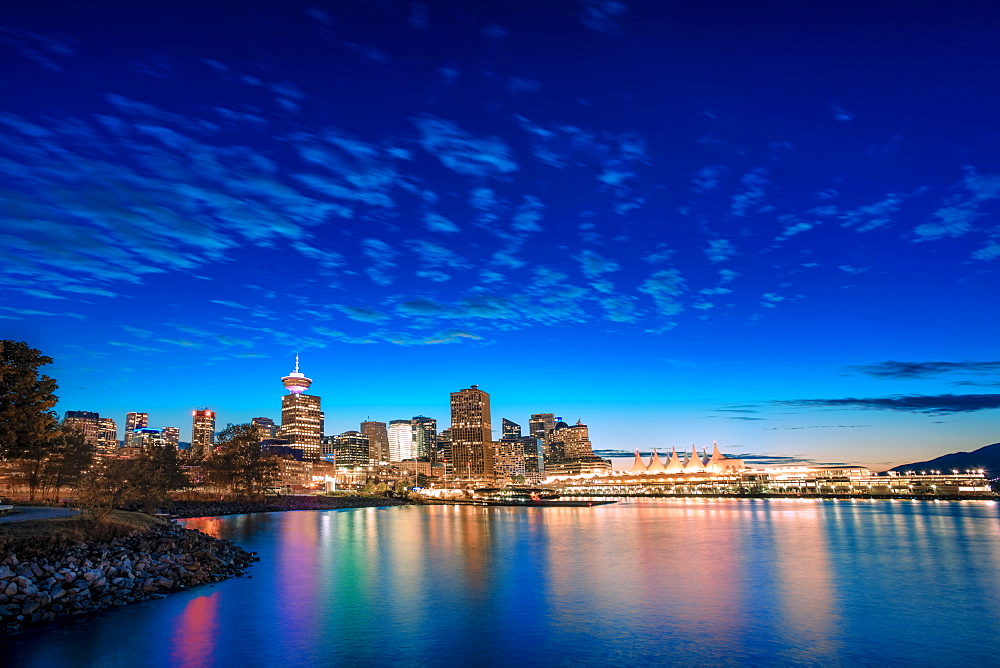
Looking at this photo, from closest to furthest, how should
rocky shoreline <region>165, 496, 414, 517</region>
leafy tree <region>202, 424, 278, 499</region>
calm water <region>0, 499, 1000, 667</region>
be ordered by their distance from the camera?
1. calm water <region>0, 499, 1000, 667</region>
2. rocky shoreline <region>165, 496, 414, 517</region>
3. leafy tree <region>202, 424, 278, 499</region>

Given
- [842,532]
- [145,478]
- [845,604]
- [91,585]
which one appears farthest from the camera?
[145,478]

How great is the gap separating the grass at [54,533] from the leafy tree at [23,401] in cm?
608

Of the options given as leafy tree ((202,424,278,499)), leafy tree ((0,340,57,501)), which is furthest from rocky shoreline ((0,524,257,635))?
leafy tree ((202,424,278,499))

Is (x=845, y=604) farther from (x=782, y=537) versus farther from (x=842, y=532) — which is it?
(x=842, y=532)

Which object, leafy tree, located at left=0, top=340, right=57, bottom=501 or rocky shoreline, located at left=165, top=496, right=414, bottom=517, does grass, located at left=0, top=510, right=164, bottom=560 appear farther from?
rocky shoreline, located at left=165, top=496, right=414, bottom=517

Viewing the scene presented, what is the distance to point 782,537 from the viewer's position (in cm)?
6669

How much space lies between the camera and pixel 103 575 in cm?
2967

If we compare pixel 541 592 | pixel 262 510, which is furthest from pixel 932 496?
pixel 541 592

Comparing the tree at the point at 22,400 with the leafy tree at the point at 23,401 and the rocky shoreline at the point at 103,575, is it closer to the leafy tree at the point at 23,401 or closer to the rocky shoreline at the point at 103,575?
the leafy tree at the point at 23,401

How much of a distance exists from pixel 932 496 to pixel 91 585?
235609 millimetres

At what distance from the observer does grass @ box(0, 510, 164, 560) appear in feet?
95.9

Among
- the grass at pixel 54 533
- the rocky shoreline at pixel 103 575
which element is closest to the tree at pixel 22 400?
the grass at pixel 54 533

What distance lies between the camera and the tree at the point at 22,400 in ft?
125

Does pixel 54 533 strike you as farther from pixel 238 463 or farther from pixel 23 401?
pixel 238 463
